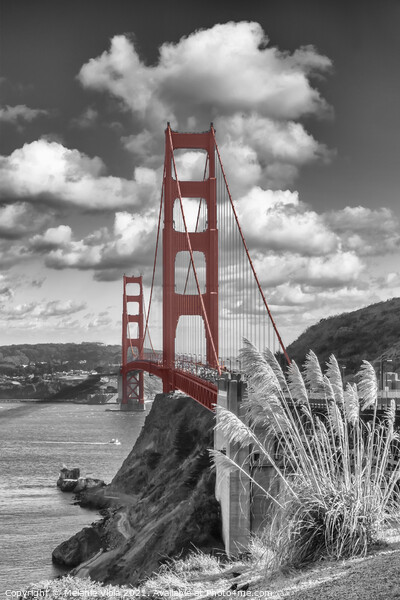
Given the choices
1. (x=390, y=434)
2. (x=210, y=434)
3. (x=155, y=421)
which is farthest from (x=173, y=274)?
(x=390, y=434)

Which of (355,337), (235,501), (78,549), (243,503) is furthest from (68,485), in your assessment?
(243,503)

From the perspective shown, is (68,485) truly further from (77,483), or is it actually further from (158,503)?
(158,503)

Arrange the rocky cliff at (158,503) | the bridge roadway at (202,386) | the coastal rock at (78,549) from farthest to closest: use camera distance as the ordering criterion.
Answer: the coastal rock at (78,549), the rocky cliff at (158,503), the bridge roadway at (202,386)

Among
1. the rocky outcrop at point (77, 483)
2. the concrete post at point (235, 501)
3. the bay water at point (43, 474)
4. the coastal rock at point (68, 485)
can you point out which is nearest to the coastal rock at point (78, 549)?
the bay water at point (43, 474)

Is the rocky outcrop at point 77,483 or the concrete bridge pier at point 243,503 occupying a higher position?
the concrete bridge pier at point 243,503

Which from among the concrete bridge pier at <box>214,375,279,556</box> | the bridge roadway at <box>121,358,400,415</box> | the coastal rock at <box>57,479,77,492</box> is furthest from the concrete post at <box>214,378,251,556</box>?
the coastal rock at <box>57,479,77,492</box>

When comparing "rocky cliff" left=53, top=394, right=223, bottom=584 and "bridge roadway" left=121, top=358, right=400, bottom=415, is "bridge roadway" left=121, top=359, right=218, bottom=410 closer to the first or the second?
"bridge roadway" left=121, top=358, right=400, bottom=415

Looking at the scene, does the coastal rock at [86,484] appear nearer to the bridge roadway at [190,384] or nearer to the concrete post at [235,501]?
the bridge roadway at [190,384]
